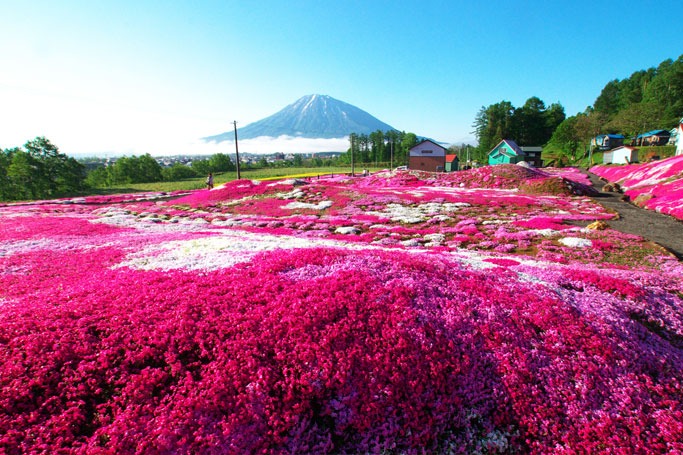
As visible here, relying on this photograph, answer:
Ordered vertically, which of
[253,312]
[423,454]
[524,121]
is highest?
[524,121]

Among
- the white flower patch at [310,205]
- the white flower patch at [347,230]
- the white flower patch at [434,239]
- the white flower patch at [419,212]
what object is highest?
the white flower patch at [310,205]

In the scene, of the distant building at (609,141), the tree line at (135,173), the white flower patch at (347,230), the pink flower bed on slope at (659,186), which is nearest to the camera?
the white flower patch at (347,230)

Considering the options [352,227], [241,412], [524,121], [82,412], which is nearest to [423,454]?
[241,412]

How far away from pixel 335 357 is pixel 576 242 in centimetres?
1773

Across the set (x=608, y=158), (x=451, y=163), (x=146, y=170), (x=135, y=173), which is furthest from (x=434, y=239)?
(x=146, y=170)

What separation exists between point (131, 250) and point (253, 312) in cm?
989

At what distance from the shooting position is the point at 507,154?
97.7 metres

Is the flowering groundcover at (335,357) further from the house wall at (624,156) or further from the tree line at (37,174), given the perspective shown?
the tree line at (37,174)

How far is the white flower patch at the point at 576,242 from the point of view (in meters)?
16.6

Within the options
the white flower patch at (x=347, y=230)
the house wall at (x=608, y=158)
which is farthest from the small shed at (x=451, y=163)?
the white flower patch at (x=347, y=230)

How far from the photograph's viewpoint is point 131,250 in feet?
44.2

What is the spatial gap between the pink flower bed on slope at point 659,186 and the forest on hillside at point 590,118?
194ft

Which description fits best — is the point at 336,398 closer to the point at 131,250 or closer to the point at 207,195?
the point at 131,250

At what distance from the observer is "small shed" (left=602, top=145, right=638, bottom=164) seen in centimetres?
7444
